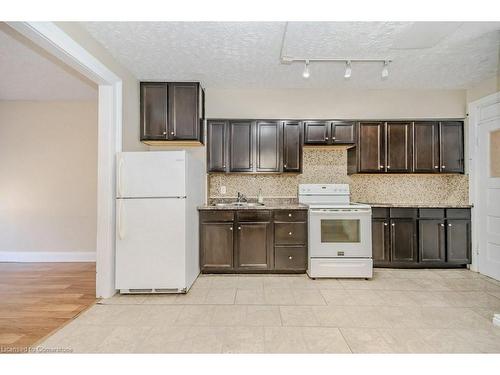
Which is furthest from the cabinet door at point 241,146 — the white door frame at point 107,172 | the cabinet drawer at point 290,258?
the white door frame at point 107,172

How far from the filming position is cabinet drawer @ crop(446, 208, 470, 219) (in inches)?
152

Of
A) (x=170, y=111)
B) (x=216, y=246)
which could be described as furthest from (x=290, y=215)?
(x=170, y=111)

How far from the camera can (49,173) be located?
175 inches

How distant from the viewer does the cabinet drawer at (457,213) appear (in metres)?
3.85

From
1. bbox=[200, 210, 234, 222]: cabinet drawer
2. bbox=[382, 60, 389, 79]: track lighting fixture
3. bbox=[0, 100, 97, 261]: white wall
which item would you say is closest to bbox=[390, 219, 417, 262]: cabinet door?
bbox=[382, 60, 389, 79]: track lighting fixture

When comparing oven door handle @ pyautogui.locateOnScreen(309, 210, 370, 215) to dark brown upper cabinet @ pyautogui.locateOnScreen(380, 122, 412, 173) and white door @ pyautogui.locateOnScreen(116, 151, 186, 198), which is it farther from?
white door @ pyautogui.locateOnScreen(116, 151, 186, 198)

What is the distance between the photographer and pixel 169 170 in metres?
2.97

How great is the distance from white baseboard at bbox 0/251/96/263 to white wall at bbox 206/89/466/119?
3.04 metres

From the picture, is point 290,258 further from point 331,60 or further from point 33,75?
point 33,75

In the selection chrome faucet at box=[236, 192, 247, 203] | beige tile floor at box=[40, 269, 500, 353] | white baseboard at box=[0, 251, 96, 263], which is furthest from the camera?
white baseboard at box=[0, 251, 96, 263]

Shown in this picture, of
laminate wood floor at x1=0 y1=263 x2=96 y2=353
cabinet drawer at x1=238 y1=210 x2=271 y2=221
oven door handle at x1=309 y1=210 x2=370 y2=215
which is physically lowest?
laminate wood floor at x1=0 y1=263 x2=96 y2=353

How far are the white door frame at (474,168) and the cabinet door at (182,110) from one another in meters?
3.89

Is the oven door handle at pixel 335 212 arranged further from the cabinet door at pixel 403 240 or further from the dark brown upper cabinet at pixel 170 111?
the dark brown upper cabinet at pixel 170 111

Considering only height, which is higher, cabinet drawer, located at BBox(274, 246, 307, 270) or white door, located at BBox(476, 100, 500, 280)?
white door, located at BBox(476, 100, 500, 280)
